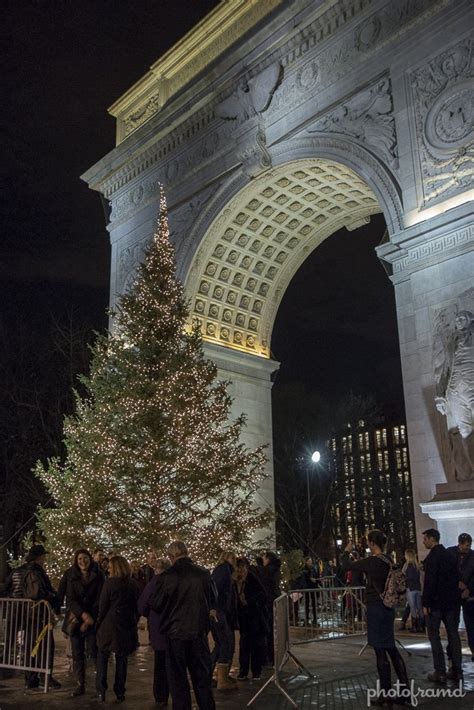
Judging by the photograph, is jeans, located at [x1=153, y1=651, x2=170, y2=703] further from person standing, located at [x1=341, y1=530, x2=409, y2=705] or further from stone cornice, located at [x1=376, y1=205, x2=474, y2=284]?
stone cornice, located at [x1=376, y1=205, x2=474, y2=284]

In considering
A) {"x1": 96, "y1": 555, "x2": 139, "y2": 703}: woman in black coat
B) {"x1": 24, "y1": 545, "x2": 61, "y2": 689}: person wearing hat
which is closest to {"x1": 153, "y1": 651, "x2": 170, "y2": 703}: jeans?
{"x1": 96, "y1": 555, "x2": 139, "y2": 703}: woman in black coat

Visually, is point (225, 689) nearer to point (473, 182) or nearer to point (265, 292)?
point (473, 182)

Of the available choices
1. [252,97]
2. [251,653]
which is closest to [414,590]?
[251,653]

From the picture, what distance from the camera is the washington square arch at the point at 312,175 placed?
14328 millimetres

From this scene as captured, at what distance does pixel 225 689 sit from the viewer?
8453 mm

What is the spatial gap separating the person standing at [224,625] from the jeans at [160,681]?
0.80 metres

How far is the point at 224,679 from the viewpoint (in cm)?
849

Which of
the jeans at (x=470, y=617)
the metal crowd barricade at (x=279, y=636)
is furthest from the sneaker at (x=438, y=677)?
the metal crowd barricade at (x=279, y=636)

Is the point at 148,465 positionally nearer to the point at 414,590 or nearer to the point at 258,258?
the point at 414,590

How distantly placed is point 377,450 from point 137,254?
52600 mm

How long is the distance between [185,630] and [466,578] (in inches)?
183

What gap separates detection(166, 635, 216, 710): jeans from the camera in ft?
19.7
